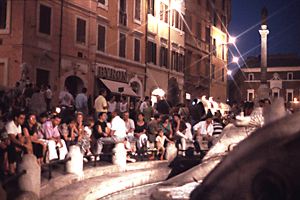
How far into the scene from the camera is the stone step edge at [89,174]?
6.76 metres

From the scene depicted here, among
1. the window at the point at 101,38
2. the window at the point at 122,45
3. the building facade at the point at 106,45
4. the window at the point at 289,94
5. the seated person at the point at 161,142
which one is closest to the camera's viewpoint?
the building facade at the point at 106,45

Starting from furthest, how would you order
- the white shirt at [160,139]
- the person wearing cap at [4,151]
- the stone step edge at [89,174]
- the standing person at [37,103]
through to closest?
the white shirt at [160,139]
the stone step edge at [89,174]
the person wearing cap at [4,151]
the standing person at [37,103]

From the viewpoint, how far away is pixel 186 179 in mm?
7320

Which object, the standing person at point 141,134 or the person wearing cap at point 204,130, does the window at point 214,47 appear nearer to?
the person wearing cap at point 204,130

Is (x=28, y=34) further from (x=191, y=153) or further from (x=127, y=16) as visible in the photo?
(x=127, y=16)

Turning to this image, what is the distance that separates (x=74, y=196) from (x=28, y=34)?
2.25m

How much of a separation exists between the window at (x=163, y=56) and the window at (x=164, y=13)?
65.8 inches

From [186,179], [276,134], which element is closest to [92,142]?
[186,179]

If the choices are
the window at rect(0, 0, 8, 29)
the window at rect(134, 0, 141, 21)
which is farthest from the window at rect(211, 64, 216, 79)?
the window at rect(0, 0, 8, 29)

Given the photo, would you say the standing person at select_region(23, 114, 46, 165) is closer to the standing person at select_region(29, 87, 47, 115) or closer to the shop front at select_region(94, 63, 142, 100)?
the standing person at select_region(29, 87, 47, 115)

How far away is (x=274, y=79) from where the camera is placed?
52688mm

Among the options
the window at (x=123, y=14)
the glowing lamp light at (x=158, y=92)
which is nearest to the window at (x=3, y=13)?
the window at (x=123, y=14)

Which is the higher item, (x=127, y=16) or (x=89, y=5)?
(x=127, y=16)

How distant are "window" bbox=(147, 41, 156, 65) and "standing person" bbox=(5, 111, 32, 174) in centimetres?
1892
